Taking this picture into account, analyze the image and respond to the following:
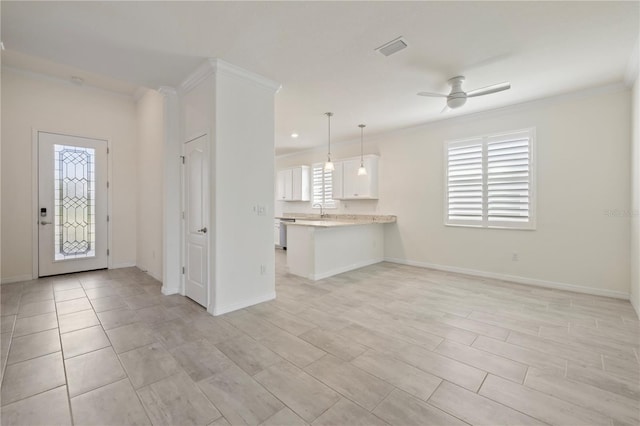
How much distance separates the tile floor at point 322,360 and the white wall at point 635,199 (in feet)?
0.90

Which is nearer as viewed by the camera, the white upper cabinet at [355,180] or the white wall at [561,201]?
the white wall at [561,201]

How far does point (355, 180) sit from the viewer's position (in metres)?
6.64

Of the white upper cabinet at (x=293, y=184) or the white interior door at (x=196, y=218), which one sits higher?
the white upper cabinet at (x=293, y=184)

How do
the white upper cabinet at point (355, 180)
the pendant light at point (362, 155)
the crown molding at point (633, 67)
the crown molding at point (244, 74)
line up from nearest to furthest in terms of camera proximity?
the crown molding at point (633, 67)
the crown molding at point (244, 74)
the pendant light at point (362, 155)
the white upper cabinet at point (355, 180)

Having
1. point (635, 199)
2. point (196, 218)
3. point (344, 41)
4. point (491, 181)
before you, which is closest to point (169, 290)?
A: point (196, 218)

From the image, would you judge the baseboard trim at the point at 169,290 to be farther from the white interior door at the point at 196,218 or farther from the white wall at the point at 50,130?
the white wall at the point at 50,130

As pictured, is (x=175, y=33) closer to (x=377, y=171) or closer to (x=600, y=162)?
(x=377, y=171)

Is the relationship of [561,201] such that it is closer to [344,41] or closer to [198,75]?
[344,41]

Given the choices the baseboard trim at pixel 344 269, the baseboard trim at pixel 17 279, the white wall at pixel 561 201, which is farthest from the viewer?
the baseboard trim at pixel 344 269

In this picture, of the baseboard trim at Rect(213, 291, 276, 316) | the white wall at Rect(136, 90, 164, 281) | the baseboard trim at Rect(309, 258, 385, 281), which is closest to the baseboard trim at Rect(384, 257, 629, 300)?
the baseboard trim at Rect(309, 258, 385, 281)

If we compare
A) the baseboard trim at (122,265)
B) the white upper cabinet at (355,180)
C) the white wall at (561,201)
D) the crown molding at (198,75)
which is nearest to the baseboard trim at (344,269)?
the white wall at (561,201)

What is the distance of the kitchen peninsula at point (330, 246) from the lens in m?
4.81

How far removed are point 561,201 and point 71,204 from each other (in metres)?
8.01

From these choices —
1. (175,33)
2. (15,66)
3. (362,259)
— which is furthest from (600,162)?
(15,66)
